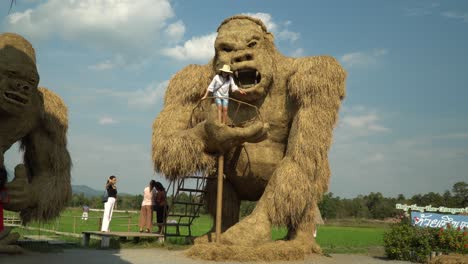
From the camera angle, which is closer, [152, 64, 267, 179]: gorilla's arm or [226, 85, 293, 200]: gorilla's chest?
[152, 64, 267, 179]: gorilla's arm

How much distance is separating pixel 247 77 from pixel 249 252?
2553 mm

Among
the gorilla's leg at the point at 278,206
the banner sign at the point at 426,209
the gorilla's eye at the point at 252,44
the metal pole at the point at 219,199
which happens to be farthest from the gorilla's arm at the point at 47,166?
the banner sign at the point at 426,209

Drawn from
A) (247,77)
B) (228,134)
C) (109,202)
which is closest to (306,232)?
(228,134)

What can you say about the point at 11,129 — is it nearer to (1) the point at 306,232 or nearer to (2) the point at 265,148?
(2) the point at 265,148

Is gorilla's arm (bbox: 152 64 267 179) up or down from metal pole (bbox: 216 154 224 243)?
up

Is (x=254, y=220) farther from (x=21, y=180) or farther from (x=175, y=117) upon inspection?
(x=21, y=180)

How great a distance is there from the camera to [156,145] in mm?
7008

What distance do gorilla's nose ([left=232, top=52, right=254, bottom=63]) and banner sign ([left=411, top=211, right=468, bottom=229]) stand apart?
11.8 feet

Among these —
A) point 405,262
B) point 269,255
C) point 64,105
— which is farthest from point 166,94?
point 405,262

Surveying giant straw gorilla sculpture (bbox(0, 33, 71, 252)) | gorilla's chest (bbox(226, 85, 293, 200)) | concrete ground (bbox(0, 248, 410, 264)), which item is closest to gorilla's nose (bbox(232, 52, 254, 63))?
gorilla's chest (bbox(226, 85, 293, 200))

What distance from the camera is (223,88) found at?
22.3 ft

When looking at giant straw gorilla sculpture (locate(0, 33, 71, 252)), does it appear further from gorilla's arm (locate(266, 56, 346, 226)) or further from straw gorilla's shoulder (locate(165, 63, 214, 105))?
gorilla's arm (locate(266, 56, 346, 226))

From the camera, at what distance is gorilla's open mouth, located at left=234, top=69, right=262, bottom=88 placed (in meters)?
7.18

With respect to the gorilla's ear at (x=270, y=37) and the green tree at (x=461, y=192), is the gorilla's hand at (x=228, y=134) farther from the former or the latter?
the green tree at (x=461, y=192)
